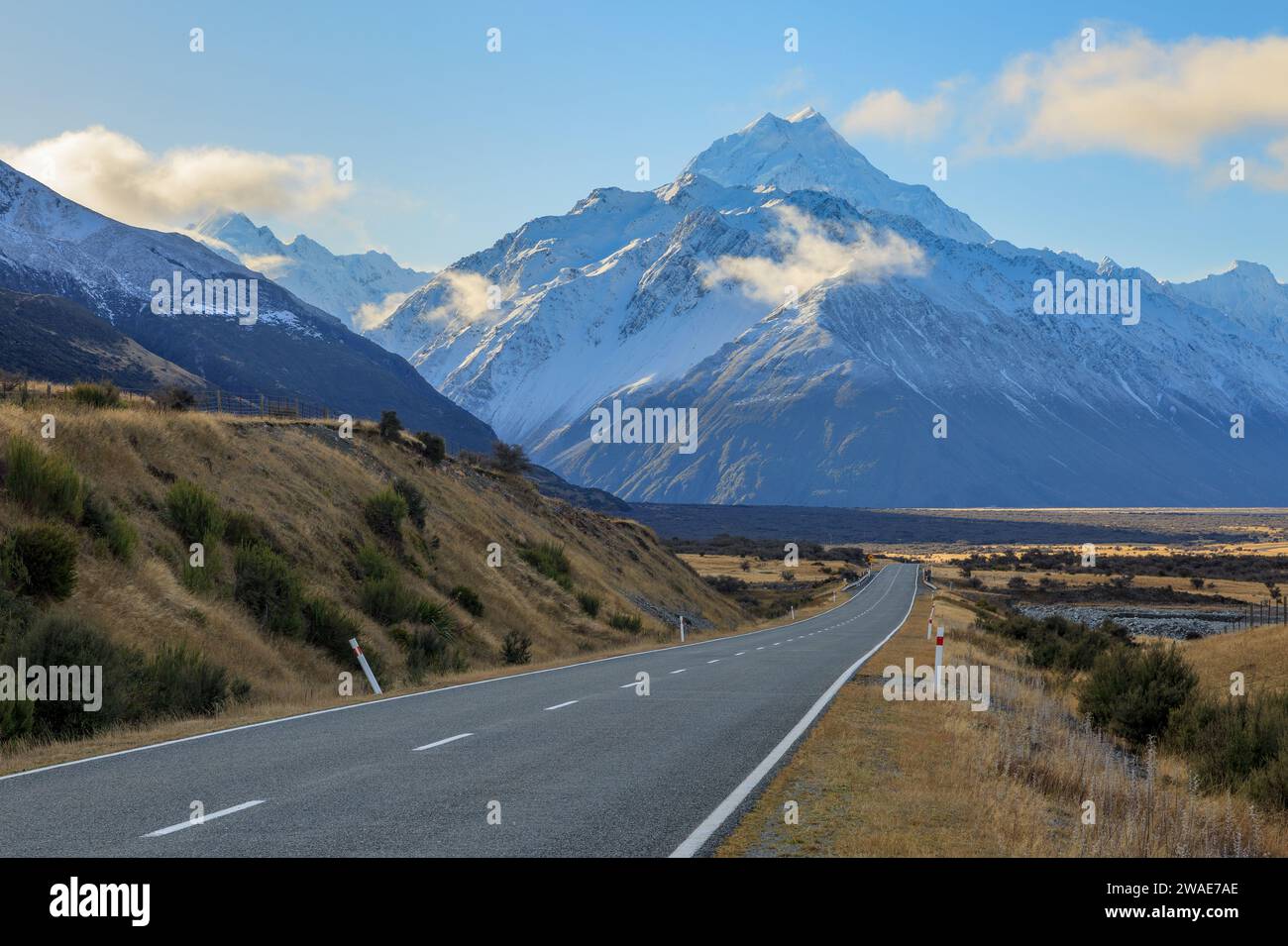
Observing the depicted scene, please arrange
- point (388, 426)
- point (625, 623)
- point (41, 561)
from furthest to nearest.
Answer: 1. point (388, 426)
2. point (625, 623)
3. point (41, 561)

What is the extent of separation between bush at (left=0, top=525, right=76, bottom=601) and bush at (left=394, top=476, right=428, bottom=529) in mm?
18239

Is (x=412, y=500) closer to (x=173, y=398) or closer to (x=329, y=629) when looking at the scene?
(x=173, y=398)

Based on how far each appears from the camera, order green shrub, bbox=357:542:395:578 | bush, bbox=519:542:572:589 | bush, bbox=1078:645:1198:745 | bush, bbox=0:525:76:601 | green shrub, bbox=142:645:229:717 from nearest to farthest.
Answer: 1. green shrub, bbox=142:645:229:717
2. bush, bbox=0:525:76:601
3. bush, bbox=1078:645:1198:745
4. green shrub, bbox=357:542:395:578
5. bush, bbox=519:542:572:589

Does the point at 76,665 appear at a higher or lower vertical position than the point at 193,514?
lower

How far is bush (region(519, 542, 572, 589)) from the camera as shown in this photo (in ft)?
142

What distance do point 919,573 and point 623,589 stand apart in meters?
55.4

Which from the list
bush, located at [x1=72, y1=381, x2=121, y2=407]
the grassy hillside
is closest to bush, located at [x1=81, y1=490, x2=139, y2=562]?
the grassy hillside

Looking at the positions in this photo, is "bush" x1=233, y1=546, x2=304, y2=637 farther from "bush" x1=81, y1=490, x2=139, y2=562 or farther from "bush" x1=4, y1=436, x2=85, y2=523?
"bush" x1=4, y1=436, x2=85, y2=523

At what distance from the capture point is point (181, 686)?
1628 centimetres

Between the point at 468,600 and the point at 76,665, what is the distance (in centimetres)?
1860

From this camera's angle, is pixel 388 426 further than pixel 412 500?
Yes

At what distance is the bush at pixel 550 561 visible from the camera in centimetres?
4334

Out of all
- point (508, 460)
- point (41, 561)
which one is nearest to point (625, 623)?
→ point (508, 460)
